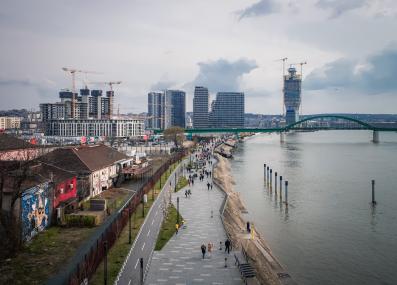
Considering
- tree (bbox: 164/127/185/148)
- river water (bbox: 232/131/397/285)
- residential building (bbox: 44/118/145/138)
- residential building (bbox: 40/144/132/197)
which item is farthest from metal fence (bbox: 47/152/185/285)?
residential building (bbox: 44/118/145/138)

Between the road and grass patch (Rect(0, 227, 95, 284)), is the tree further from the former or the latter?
grass patch (Rect(0, 227, 95, 284))

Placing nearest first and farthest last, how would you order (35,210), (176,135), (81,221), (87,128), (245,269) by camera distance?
(245,269) → (35,210) → (81,221) → (176,135) → (87,128)

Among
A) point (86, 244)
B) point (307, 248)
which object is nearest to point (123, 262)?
point (86, 244)

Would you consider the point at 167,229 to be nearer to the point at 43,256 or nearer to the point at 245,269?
the point at 43,256

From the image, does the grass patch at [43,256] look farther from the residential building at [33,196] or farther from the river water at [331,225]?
the river water at [331,225]

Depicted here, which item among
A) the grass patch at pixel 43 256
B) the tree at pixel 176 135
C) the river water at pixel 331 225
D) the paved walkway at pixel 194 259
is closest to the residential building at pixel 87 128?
the tree at pixel 176 135

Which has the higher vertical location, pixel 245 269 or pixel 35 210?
pixel 35 210

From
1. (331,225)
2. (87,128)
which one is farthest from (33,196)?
(87,128)
